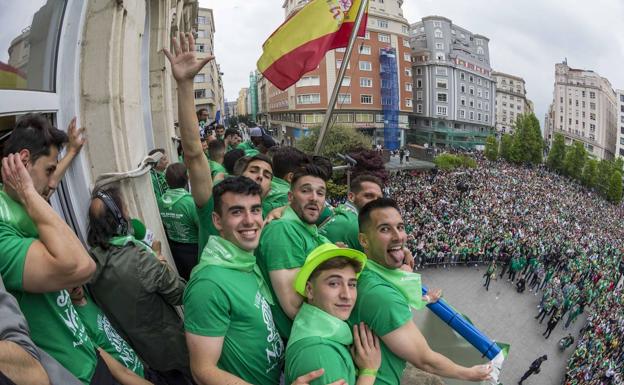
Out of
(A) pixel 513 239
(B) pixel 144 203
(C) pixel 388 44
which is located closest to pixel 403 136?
(C) pixel 388 44

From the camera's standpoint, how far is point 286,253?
8.04 feet

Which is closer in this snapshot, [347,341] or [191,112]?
[347,341]

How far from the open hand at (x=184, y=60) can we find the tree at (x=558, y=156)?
5625 cm

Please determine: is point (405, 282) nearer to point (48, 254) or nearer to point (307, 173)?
point (307, 173)

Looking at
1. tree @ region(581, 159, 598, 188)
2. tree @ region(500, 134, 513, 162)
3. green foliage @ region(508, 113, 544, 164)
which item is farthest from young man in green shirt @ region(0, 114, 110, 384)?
tree @ region(581, 159, 598, 188)

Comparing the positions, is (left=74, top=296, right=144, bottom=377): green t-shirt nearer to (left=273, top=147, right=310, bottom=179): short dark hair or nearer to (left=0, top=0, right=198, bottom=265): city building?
(left=0, top=0, right=198, bottom=265): city building

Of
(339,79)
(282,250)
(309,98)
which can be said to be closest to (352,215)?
(282,250)

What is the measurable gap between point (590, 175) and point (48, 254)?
59083 millimetres

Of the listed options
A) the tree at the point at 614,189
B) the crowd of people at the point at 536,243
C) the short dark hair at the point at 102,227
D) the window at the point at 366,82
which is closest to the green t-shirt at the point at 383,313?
the short dark hair at the point at 102,227

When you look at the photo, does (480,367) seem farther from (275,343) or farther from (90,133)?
(90,133)

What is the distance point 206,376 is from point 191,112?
5.95 ft

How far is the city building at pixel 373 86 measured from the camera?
149 ft

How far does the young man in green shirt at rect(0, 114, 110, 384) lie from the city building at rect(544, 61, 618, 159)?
8969cm

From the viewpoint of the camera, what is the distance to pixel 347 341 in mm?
2066
